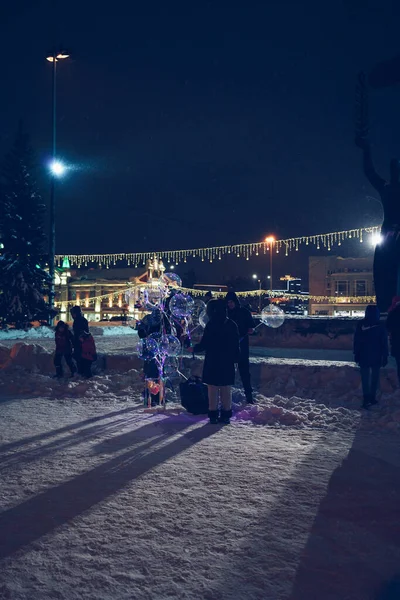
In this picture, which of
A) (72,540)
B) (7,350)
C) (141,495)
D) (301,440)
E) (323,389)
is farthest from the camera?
(7,350)

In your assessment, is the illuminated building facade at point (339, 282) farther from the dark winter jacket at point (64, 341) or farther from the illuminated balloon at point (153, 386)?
the illuminated balloon at point (153, 386)

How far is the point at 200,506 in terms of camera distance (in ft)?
13.6

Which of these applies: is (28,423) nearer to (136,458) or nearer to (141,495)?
(136,458)

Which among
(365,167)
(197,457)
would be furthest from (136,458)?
(365,167)

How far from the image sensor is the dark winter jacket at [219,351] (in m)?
7.12

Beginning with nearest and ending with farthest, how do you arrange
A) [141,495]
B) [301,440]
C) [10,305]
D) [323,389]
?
[141,495] < [301,440] < [323,389] < [10,305]

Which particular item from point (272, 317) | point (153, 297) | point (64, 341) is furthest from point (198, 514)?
point (272, 317)

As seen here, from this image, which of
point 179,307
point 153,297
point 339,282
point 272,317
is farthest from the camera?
point 339,282

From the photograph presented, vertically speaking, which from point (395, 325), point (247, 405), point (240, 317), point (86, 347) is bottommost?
point (247, 405)

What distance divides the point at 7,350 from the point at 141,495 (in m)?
11.6

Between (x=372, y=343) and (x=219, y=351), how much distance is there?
308 cm

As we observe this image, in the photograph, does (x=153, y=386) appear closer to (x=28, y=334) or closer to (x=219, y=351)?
(x=219, y=351)

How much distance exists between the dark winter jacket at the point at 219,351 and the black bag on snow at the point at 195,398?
955mm

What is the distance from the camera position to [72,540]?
3537 mm
